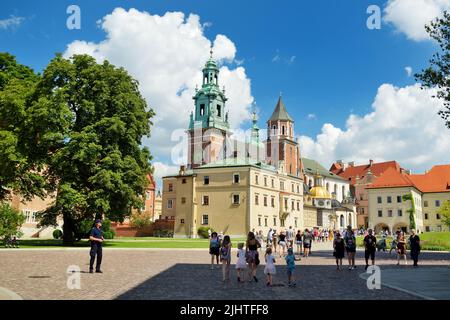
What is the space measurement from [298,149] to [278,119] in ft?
28.3

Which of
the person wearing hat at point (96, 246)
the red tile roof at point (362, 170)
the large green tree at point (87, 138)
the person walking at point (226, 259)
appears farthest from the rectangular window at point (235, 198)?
the red tile roof at point (362, 170)

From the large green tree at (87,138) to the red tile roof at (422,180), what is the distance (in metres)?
66.5

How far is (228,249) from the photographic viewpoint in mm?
16203

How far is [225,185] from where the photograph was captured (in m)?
65.8

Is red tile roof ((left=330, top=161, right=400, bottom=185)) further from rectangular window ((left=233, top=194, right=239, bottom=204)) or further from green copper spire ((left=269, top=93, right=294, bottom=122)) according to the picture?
→ rectangular window ((left=233, top=194, right=239, bottom=204))

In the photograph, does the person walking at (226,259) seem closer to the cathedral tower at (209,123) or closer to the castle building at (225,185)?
the castle building at (225,185)

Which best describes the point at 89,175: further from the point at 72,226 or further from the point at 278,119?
the point at 278,119

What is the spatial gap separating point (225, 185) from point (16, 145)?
36129 mm

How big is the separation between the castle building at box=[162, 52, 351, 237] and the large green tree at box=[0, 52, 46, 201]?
31537 mm

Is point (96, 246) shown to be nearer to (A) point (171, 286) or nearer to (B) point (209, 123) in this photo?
(A) point (171, 286)

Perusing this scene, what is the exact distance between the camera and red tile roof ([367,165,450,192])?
90.9m

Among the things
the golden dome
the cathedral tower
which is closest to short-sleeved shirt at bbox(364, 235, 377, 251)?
the cathedral tower

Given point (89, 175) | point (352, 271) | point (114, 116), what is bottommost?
point (352, 271)
